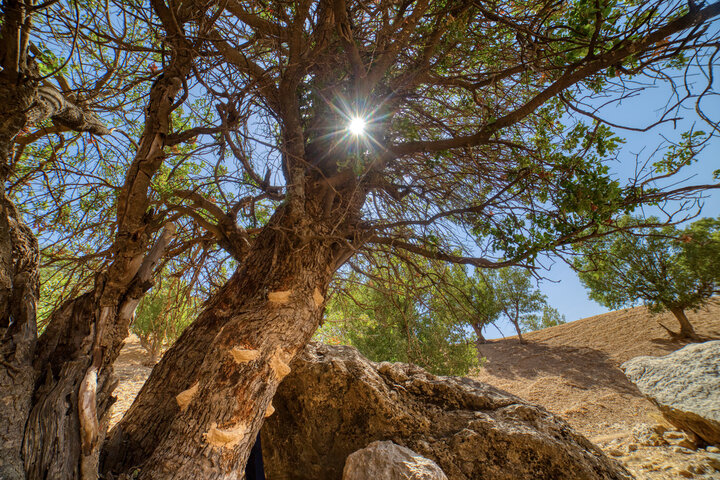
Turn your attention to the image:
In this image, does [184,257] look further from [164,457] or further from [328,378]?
[164,457]

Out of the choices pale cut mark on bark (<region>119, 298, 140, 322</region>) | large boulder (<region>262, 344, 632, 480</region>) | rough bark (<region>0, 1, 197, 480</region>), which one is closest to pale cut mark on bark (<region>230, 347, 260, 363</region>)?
rough bark (<region>0, 1, 197, 480</region>)

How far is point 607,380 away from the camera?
1059 cm

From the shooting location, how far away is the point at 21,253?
1695mm

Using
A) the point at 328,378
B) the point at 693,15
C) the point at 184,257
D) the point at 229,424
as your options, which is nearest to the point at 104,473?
the point at 229,424

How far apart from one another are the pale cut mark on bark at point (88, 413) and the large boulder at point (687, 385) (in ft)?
21.2

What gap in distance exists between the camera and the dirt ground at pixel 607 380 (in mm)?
3908

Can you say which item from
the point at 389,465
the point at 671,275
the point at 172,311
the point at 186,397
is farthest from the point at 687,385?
the point at 671,275

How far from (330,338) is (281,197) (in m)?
4.12

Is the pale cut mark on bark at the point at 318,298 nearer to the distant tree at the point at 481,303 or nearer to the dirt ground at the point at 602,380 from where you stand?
the distant tree at the point at 481,303

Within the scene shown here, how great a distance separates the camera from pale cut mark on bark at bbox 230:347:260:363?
71.2 inches

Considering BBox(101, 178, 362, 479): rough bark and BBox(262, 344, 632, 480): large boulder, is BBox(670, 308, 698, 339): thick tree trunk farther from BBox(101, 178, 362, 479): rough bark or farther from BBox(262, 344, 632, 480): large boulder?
BBox(101, 178, 362, 479): rough bark

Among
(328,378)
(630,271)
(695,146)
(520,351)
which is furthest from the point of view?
(520,351)

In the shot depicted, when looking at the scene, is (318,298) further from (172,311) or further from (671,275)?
(671,275)

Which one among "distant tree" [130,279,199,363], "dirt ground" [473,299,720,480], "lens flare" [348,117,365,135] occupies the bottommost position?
"dirt ground" [473,299,720,480]
